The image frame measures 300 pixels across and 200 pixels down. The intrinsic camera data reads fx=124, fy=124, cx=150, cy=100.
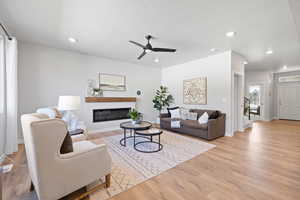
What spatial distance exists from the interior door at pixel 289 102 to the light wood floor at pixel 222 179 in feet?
18.6

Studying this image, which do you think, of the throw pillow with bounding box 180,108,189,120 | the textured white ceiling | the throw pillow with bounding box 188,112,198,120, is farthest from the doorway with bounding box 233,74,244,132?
the throw pillow with bounding box 180,108,189,120

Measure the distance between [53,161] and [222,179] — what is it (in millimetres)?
2227

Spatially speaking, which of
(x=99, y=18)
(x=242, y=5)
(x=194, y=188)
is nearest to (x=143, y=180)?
(x=194, y=188)

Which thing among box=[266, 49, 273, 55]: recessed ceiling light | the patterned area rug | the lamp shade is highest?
box=[266, 49, 273, 55]: recessed ceiling light

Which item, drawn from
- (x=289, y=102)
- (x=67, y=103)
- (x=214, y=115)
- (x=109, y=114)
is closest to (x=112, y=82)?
(x=109, y=114)

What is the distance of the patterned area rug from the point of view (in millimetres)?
1775

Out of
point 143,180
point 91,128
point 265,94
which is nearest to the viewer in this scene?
point 143,180

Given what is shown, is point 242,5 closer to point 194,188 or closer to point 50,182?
point 194,188

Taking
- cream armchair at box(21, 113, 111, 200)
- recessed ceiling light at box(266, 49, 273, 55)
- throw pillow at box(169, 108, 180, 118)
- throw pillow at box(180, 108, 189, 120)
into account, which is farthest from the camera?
throw pillow at box(169, 108, 180, 118)

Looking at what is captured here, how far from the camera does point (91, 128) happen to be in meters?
4.33

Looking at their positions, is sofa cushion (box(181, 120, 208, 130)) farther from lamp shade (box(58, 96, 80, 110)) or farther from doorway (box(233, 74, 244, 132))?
lamp shade (box(58, 96, 80, 110))

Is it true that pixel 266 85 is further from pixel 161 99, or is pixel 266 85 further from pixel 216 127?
pixel 161 99

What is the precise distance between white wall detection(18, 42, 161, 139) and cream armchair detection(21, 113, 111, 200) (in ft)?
9.68

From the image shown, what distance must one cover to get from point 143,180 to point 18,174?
1989 mm
